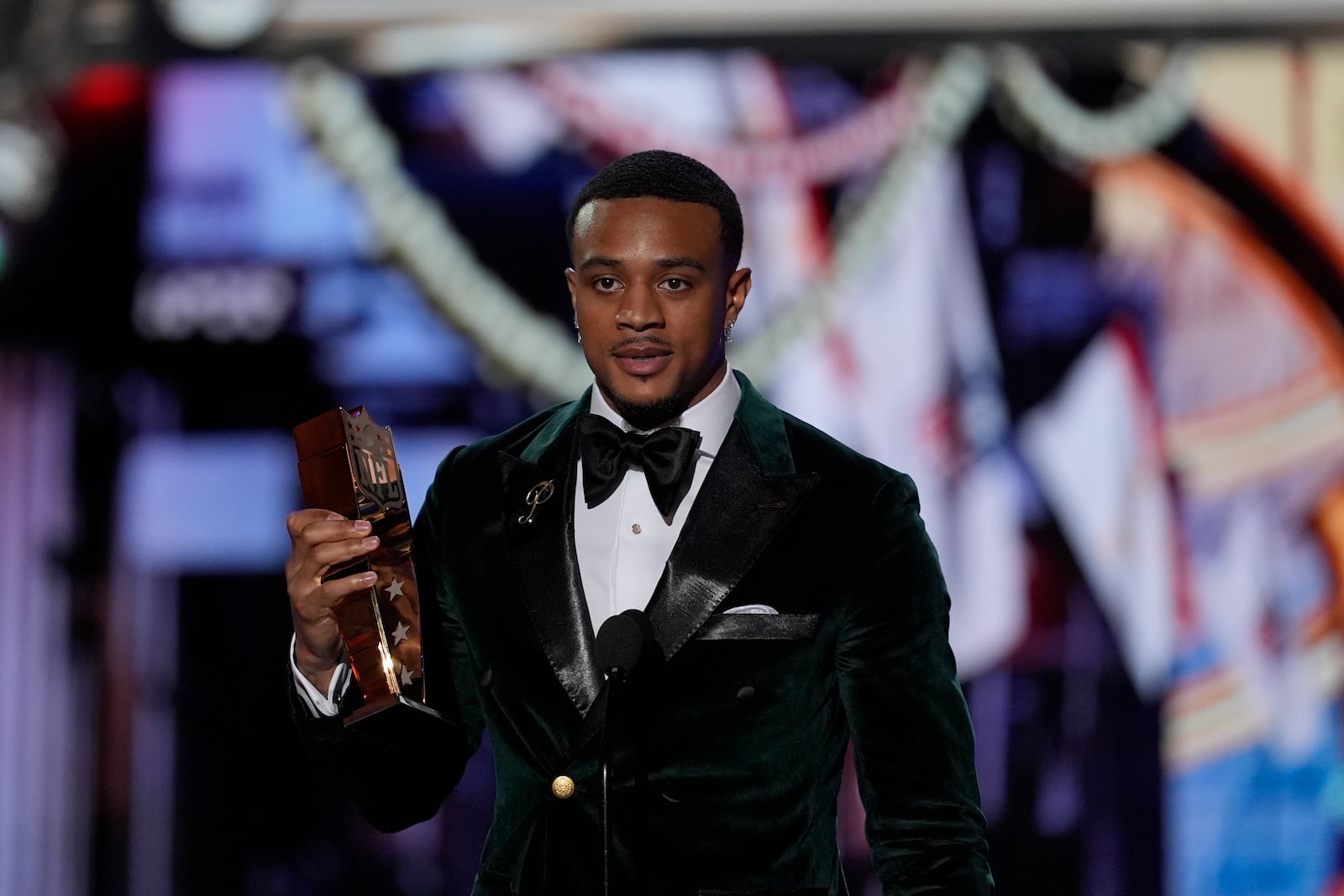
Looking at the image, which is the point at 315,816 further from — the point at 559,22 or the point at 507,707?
the point at 507,707

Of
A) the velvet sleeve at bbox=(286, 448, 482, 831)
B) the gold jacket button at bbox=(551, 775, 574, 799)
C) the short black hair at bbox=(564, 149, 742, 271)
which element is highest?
the short black hair at bbox=(564, 149, 742, 271)

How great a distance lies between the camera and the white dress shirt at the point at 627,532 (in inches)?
65.1

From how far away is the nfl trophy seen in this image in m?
1.51

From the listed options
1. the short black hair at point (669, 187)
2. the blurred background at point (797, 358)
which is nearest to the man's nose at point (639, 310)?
the short black hair at point (669, 187)

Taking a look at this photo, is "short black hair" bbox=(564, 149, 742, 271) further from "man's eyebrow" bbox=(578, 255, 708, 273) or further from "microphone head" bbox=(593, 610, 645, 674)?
"microphone head" bbox=(593, 610, 645, 674)

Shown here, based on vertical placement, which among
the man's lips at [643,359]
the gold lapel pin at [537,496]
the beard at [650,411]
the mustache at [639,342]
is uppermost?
the mustache at [639,342]

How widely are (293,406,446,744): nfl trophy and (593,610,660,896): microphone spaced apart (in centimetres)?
25

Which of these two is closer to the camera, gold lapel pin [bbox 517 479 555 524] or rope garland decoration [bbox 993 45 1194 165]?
gold lapel pin [bbox 517 479 555 524]

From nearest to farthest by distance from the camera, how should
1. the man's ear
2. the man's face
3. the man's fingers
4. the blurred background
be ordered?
the man's fingers, the man's face, the man's ear, the blurred background

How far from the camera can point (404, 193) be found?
4148mm

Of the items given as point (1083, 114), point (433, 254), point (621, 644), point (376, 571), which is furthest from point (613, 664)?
point (1083, 114)

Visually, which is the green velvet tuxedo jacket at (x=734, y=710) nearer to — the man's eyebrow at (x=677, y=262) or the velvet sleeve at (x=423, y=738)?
the velvet sleeve at (x=423, y=738)

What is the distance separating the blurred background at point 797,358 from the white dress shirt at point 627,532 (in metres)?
2.32

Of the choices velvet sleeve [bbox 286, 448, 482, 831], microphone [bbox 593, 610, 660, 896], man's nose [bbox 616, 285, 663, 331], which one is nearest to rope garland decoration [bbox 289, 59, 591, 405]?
velvet sleeve [bbox 286, 448, 482, 831]
